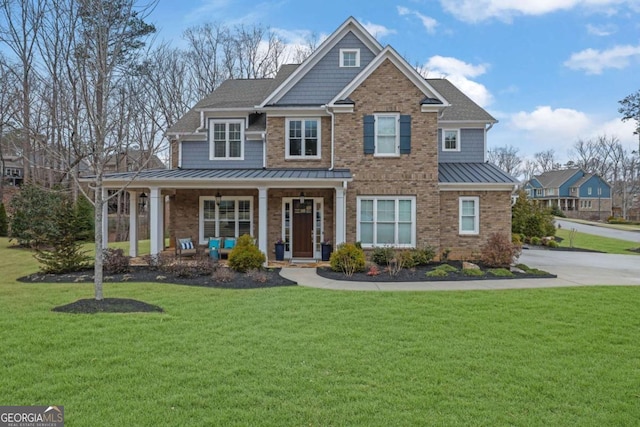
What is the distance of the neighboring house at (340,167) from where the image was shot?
1451 cm

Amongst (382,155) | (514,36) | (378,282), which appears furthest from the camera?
(514,36)

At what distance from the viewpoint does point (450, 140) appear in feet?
58.4

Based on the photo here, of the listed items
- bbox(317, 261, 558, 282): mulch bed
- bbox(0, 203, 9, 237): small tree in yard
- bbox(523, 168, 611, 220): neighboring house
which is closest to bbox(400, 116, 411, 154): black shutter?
bbox(317, 261, 558, 282): mulch bed

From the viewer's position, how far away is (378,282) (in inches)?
Result: 437

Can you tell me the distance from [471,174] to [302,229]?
7.38 m

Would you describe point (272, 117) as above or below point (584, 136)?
below

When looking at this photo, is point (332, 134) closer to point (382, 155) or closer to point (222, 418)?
point (382, 155)

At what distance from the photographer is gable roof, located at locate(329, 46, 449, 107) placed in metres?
14.3

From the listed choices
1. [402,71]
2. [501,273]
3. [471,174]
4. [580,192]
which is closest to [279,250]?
[501,273]

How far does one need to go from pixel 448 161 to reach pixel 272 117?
8.27 meters

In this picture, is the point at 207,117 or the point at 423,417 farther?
the point at 207,117

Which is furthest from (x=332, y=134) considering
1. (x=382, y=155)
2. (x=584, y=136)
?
(x=584, y=136)

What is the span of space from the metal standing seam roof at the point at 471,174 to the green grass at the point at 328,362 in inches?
293

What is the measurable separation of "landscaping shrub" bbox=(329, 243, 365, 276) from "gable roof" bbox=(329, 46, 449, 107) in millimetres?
5864
